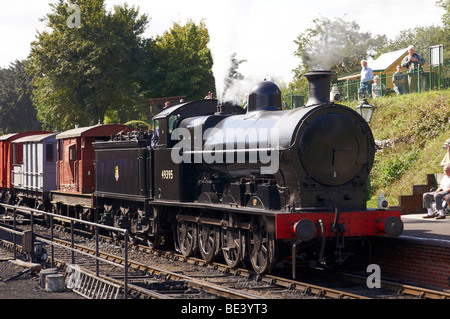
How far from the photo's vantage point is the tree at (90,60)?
3684cm

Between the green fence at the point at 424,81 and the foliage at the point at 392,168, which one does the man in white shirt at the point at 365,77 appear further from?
→ the foliage at the point at 392,168

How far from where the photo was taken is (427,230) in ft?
40.4

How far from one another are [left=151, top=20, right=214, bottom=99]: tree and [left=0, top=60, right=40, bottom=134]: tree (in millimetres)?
28847

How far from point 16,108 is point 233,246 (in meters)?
58.3

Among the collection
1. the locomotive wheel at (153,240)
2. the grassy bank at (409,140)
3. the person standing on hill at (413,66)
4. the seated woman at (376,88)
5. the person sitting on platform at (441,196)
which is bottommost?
the locomotive wheel at (153,240)

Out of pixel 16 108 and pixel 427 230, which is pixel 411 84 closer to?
pixel 427 230

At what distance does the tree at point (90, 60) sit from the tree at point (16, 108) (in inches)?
1089

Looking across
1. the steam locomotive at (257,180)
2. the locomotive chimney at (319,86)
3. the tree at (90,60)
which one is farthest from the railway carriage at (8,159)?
the locomotive chimney at (319,86)

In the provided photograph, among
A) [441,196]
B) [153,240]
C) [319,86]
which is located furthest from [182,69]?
[319,86]

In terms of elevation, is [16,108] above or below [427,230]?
above

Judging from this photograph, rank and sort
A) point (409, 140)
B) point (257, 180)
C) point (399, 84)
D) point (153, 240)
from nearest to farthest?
1. point (257, 180)
2. point (153, 240)
3. point (409, 140)
4. point (399, 84)
